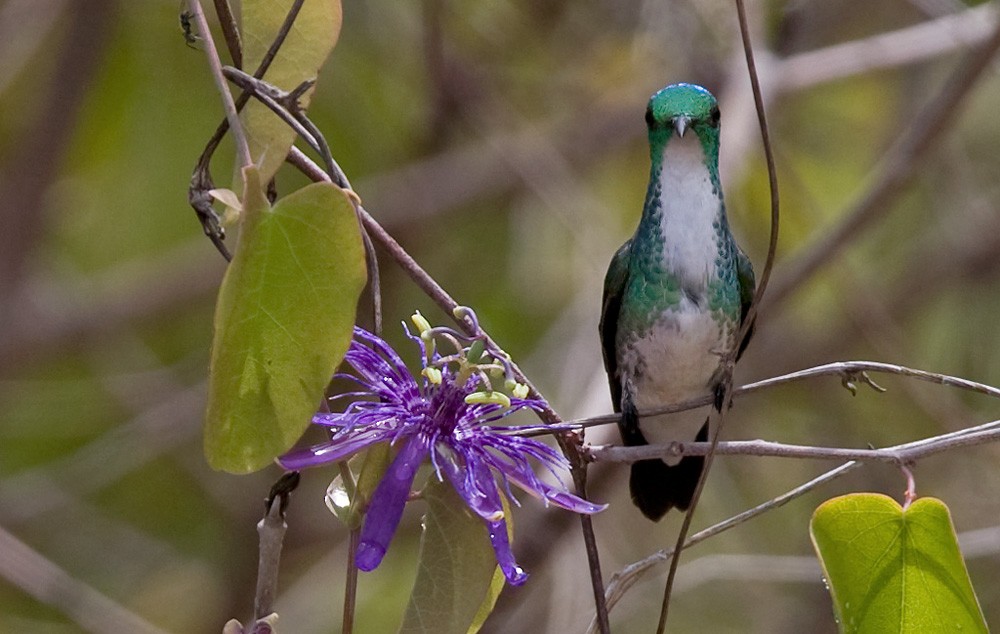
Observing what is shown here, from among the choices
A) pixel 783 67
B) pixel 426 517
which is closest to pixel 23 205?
pixel 783 67

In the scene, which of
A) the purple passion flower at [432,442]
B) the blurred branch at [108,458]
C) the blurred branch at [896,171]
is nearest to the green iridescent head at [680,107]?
the purple passion flower at [432,442]

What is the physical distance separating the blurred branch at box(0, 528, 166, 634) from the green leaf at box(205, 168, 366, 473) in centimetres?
228

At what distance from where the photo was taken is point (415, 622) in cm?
148

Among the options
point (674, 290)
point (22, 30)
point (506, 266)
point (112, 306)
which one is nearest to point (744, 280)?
point (674, 290)

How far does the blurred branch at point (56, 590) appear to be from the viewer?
3.42m

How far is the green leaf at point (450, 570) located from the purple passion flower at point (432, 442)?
26 mm

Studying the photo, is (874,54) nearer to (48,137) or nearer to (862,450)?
(48,137)

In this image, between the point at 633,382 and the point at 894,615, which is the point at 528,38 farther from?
the point at 894,615

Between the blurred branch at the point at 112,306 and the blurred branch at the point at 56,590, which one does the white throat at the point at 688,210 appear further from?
the blurred branch at the point at 112,306

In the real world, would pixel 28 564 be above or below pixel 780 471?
above

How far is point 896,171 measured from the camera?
3.45 meters

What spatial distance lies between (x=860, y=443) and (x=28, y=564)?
2.55 meters

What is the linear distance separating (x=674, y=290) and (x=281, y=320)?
1.16 meters

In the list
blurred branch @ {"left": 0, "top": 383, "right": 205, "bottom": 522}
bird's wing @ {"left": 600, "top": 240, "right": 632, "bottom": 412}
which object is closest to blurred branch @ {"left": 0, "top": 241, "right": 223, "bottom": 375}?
blurred branch @ {"left": 0, "top": 383, "right": 205, "bottom": 522}
